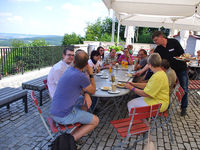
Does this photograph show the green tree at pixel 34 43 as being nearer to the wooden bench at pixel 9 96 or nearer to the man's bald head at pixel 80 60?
the wooden bench at pixel 9 96

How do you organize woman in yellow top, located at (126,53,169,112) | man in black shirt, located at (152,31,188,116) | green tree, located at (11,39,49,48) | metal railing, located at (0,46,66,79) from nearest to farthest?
woman in yellow top, located at (126,53,169,112)
man in black shirt, located at (152,31,188,116)
metal railing, located at (0,46,66,79)
green tree, located at (11,39,49,48)

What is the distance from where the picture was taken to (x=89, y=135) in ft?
10.7

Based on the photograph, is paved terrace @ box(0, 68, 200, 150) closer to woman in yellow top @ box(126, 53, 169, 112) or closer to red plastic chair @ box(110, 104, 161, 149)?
red plastic chair @ box(110, 104, 161, 149)

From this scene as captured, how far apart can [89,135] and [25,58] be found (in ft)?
18.5

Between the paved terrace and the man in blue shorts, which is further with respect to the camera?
the paved terrace

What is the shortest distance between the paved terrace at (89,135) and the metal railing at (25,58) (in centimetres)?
305

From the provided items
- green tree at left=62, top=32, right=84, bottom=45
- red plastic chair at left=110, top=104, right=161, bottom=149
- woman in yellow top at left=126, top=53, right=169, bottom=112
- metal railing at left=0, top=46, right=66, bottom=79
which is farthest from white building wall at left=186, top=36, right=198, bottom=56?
green tree at left=62, top=32, right=84, bottom=45

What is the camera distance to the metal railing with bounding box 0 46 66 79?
680 cm

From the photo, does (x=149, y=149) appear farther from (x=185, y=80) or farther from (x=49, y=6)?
(x=49, y=6)

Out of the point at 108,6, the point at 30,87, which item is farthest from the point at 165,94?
the point at 30,87

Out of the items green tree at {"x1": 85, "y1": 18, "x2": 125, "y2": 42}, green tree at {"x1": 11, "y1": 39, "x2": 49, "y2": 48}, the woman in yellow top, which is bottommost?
the woman in yellow top

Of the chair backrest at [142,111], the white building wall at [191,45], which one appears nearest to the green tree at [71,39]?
the white building wall at [191,45]

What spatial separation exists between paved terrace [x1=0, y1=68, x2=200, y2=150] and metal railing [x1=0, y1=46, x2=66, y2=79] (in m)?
3.05

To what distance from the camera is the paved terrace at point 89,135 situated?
9.74 ft
